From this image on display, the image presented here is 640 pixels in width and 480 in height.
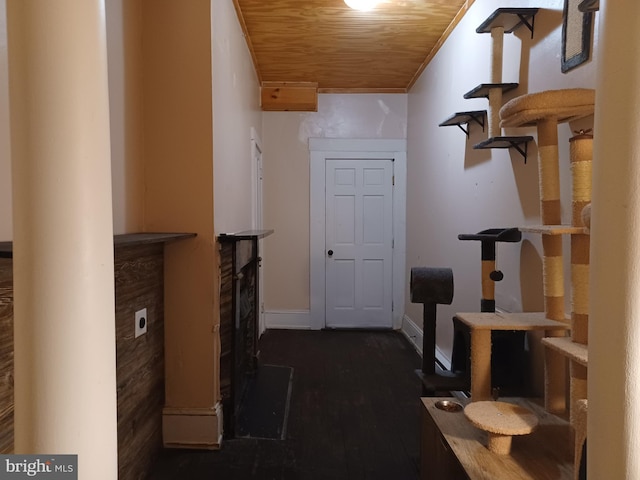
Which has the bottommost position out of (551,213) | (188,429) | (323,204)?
(188,429)

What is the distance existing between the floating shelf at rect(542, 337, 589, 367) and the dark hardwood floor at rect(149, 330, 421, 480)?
104 centimetres

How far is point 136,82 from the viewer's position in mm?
2162

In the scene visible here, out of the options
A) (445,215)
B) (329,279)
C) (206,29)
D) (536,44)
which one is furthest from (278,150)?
(536,44)

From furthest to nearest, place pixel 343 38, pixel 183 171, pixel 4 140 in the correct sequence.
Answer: pixel 343 38 < pixel 183 171 < pixel 4 140

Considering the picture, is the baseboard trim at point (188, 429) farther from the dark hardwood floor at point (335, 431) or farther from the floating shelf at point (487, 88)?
the floating shelf at point (487, 88)

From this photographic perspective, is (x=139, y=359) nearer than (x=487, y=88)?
Yes

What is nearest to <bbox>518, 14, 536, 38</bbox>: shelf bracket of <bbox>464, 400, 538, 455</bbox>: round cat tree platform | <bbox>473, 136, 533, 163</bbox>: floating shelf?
<bbox>473, 136, 533, 163</bbox>: floating shelf

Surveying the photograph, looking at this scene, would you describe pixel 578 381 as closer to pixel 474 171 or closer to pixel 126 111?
pixel 474 171

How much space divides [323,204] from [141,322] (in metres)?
3.08

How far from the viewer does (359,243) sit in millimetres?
4887

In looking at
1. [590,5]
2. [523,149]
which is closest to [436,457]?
[523,149]

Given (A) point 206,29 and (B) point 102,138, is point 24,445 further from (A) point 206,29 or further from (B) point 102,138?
(A) point 206,29

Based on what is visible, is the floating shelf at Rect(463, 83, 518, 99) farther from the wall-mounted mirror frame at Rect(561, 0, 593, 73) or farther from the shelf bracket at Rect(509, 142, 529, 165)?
the wall-mounted mirror frame at Rect(561, 0, 593, 73)

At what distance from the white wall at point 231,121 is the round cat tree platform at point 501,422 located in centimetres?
151
